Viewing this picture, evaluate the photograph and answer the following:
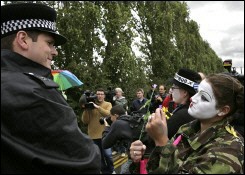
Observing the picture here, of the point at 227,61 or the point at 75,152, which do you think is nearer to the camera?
the point at 75,152

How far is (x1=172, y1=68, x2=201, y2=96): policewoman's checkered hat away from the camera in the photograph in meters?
3.65

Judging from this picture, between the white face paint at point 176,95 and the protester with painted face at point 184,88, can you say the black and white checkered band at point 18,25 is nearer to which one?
the protester with painted face at point 184,88

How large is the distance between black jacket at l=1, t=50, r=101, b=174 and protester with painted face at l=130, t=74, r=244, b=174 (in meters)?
0.55

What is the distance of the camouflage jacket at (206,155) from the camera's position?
1.80 m

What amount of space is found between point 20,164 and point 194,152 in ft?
3.72

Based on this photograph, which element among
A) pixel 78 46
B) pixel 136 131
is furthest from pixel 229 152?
pixel 78 46

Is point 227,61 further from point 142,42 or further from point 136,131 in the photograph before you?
point 142,42

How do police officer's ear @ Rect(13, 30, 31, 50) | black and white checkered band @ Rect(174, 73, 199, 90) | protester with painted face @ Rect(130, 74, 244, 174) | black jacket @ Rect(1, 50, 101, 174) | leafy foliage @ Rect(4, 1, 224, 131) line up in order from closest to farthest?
black jacket @ Rect(1, 50, 101, 174)
police officer's ear @ Rect(13, 30, 31, 50)
protester with painted face @ Rect(130, 74, 244, 174)
black and white checkered band @ Rect(174, 73, 199, 90)
leafy foliage @ Rect(4, 1, 224, 131)

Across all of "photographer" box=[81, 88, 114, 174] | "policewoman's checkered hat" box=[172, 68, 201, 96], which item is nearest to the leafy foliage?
"photographer" box=[81, 88, 114, 174]

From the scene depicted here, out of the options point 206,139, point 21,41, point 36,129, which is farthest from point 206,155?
point 21,41

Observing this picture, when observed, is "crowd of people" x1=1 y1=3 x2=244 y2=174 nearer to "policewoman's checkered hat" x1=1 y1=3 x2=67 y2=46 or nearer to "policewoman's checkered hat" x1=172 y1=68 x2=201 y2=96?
"policewoman's checkered hat" x1=1 y1=3 x2=67 y2=46

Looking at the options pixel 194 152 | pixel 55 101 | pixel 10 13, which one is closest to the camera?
pixel 55 101

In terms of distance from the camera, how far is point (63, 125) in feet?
4.40

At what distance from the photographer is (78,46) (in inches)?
494
